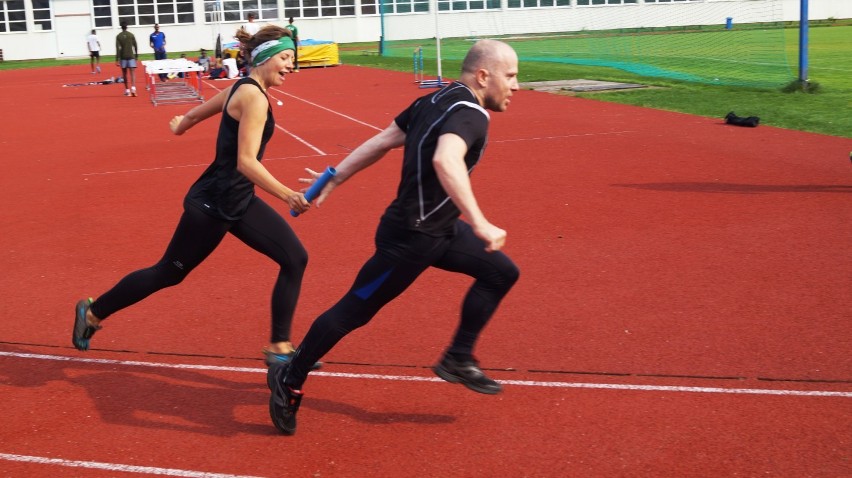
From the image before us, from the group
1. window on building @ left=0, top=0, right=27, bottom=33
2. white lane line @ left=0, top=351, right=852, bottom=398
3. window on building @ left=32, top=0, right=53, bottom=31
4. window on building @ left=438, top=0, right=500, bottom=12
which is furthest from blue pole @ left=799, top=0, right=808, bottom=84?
window on building @ left=0, top=0, right=27, bottom=33

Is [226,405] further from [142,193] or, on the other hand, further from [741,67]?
[741,67]

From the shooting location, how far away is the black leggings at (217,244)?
572 centimetres

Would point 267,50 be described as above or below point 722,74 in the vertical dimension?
above

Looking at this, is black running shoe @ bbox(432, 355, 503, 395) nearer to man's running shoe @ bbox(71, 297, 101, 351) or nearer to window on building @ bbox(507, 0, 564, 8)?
man's running shoe @ bbox(71, 297, 101, 351)

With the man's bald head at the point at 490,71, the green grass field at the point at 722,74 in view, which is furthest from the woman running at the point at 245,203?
the green grass field at the point at 722,74

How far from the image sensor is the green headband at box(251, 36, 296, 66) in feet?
18.3

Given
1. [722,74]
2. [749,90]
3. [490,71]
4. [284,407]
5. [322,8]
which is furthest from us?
[322,8]

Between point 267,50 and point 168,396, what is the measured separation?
6.46ft

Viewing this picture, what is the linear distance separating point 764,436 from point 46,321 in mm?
4906

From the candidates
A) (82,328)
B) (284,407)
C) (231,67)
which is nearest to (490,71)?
(284,407)

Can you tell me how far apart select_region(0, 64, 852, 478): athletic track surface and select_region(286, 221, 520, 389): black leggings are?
465 mm

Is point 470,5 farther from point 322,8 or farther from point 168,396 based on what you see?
point 168,396

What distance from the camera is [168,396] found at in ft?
18.9

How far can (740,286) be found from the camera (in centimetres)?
766
